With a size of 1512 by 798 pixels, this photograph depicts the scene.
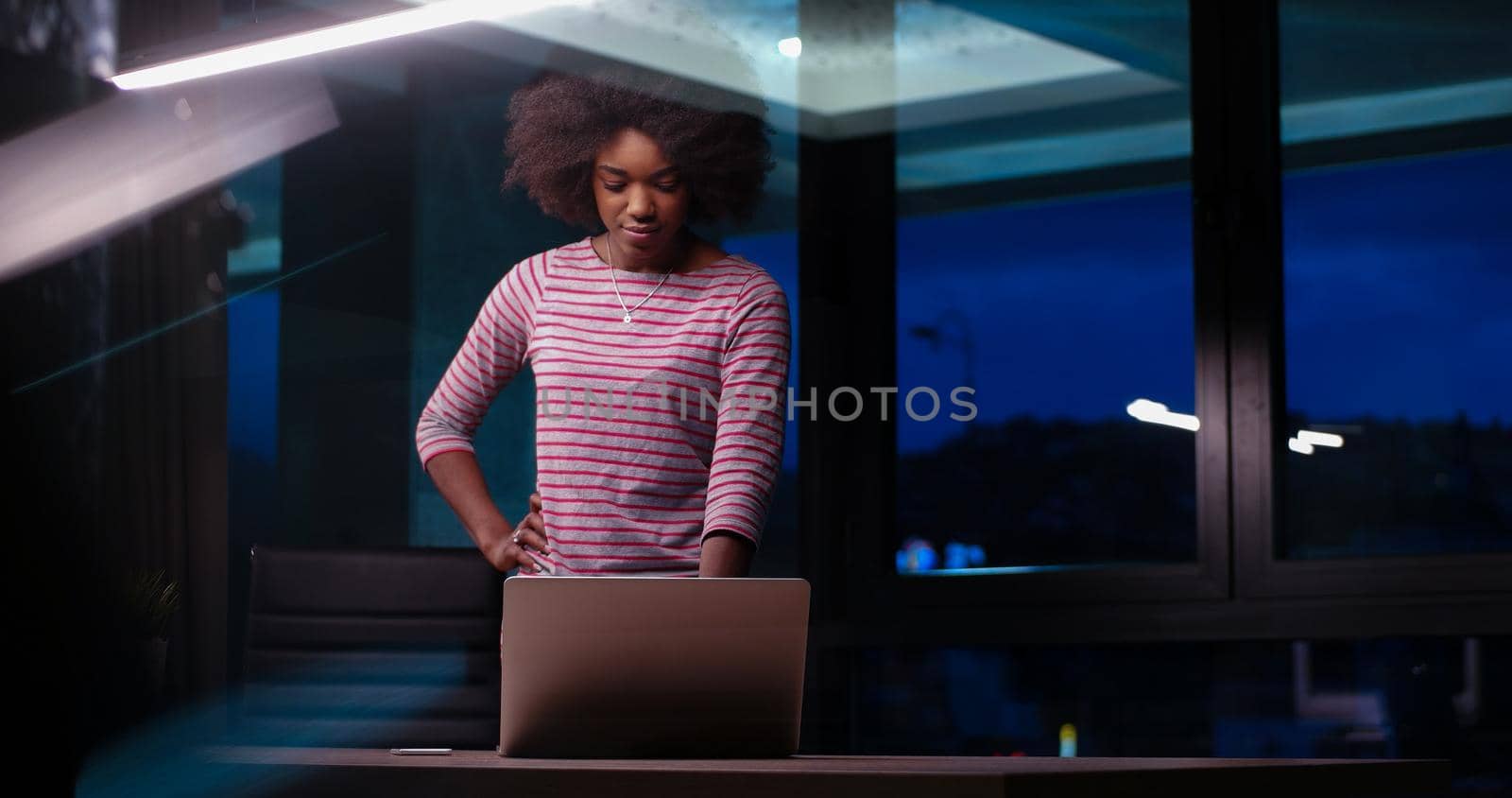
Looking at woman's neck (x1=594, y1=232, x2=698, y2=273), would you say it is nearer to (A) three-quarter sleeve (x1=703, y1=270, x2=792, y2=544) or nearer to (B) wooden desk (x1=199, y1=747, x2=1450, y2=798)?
(A) three-quarter sleeve (x1=703, y1=270, x2=792, y2=544)

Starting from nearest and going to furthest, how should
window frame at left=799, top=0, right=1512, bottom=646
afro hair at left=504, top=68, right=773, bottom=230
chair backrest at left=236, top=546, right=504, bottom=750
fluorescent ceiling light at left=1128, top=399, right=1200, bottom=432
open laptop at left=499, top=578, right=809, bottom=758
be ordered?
open laptop at left=499, top=578, right=809, bottom=758 < afro hair at left=504, top=68, right=773, bottom=230 < chair backrest at left=236, top=546, right=504, bottom=750 < window frame at left=799, top=0, right=1512, bottom=646 < fluorescent ceiling light at left=1128, top=399, right=1200, bottom=432

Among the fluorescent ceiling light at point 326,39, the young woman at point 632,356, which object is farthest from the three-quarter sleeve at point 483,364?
the fluorescent ceiling light at point 326,39

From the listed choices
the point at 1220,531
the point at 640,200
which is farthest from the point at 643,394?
the point at 1220,531

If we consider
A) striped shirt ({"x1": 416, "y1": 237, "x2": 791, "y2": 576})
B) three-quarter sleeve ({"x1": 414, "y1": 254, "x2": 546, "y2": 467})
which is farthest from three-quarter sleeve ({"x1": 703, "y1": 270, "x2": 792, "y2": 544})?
three-quarter sleeve ({"x1": 414, "y1": 254, "x2": 546, "y2": 467})

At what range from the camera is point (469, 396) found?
7.71ft

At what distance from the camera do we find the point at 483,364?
2332 millimetres

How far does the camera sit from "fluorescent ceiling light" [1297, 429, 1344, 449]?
3482 mm

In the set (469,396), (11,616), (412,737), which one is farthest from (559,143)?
(11,616)

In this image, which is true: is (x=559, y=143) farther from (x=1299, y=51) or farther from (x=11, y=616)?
(x=1299, y=51)

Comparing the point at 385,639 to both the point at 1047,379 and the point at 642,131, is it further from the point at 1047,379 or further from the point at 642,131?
the point at 1047,379

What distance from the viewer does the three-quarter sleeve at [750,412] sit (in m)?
2.00

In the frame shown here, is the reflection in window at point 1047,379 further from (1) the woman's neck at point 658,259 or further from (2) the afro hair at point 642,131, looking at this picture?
(1) the woman's neck at point 658,259

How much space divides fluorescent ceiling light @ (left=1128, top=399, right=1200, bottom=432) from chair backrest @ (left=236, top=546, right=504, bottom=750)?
1.62m

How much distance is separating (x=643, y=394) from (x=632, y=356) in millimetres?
51
